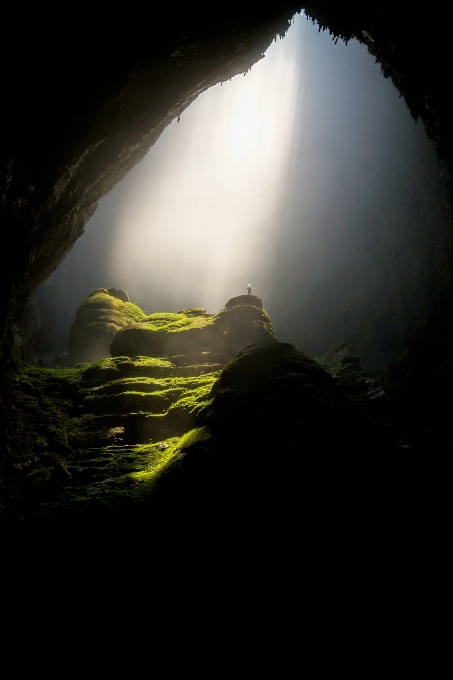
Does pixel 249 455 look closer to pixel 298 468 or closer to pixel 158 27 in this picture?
pixel 298 468

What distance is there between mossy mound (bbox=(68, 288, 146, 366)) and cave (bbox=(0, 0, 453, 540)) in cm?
1208

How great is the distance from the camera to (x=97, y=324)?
1109 inches

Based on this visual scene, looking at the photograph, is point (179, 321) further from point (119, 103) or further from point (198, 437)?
point (198, 437)

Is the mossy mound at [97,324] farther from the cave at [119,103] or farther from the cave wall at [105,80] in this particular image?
the cave wall at [105,80]

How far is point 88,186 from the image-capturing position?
13.6 m

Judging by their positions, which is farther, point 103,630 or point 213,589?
point 213,589

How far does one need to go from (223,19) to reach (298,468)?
13.2m

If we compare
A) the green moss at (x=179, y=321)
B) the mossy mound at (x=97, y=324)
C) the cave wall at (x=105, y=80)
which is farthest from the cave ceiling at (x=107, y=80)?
the mossy mound at (x=97, y=324)

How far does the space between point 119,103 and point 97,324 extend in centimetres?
2054

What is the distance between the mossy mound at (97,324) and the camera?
26.8 metres

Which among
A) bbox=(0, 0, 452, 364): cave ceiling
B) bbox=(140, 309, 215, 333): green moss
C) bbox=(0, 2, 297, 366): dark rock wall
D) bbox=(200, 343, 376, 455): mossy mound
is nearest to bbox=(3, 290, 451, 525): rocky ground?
bbox=(200, 343, 376, 455): mossy mound

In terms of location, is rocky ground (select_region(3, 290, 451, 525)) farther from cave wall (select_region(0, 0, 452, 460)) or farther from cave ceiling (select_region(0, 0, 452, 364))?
cave ceiling (select_region(0, 0, 452, 364))

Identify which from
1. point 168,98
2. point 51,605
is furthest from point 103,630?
point 168,98

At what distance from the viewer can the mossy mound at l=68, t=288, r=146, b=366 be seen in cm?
2683
